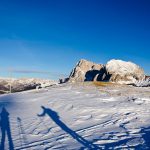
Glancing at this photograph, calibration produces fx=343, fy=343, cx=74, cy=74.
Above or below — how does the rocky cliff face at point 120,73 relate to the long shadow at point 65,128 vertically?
above

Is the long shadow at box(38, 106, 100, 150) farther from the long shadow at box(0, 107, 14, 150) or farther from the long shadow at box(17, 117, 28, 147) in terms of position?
the long shadow at box(0, 107, 14, 150)

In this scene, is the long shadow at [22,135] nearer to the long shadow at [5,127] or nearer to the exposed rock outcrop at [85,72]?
the long shadow at [5,127]

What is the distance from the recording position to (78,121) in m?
16.6

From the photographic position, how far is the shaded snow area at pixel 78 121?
12.1 meters

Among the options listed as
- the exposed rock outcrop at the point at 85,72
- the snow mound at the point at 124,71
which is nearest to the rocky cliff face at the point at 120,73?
the snow mound at the point at 124,71

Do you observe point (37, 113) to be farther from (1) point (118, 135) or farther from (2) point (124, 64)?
(2) point (124, 64)

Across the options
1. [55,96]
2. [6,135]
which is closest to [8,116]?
[6,135]

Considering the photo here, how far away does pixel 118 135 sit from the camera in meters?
12.9

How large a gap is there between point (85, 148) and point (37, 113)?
8824 mm

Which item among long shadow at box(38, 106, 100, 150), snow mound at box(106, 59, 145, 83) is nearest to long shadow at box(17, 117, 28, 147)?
long shadow at box(38, 106, 100, 150)

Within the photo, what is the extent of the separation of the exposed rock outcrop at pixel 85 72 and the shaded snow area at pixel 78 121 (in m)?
15.3

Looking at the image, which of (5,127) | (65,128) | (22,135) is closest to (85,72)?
(5,127)

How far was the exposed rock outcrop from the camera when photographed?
42.8 m

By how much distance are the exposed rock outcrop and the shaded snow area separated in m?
15.3
